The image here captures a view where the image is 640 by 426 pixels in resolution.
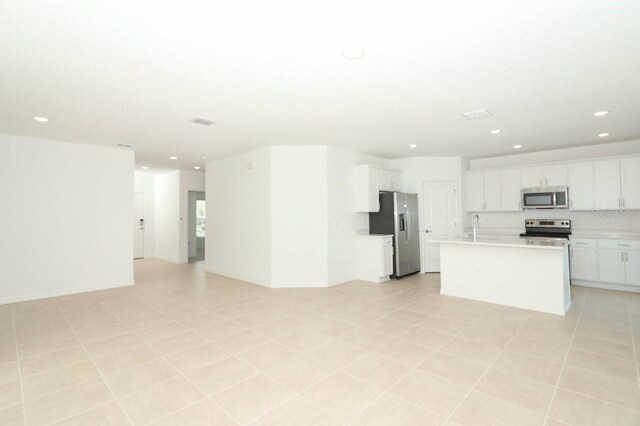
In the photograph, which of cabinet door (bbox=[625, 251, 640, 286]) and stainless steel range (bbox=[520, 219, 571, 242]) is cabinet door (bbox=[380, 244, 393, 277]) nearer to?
stainless steel range (bbox=[520, 219, 571, 242])

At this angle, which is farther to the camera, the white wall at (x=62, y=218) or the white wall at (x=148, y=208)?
the white wall at (x=148, y=208)

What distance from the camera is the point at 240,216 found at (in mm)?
6371

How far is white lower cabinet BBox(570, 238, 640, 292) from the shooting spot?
16.6 feet

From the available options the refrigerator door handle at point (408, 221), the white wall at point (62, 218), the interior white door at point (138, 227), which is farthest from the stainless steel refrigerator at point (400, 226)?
the interior white door at point (138, 227)

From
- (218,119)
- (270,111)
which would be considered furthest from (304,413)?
(218,119)

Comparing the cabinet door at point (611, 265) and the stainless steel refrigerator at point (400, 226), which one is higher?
the stainless steel refrigerator at point (400, 226)

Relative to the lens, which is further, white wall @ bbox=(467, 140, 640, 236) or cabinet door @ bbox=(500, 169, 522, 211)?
cabinet door @ bbox=(500, 169, 522, 211)

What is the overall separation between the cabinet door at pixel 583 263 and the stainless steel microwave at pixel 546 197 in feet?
2.79

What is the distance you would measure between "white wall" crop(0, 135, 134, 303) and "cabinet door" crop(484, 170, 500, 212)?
7.43 m

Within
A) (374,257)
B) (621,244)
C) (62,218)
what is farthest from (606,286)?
(62,218)

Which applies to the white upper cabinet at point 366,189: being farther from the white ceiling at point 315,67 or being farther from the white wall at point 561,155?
the white wall at point 561,155

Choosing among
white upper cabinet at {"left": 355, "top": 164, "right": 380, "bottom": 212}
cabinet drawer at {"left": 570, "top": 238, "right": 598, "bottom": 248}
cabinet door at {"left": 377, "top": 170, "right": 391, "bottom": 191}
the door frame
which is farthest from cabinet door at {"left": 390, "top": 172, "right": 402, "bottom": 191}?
cabinet drawer at {"left": 570, "top": 238, "right": 598, "bottom": 248}

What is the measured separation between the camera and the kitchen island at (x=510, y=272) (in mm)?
4082

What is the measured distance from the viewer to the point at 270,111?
3.82 meters
